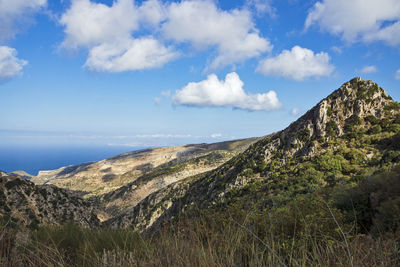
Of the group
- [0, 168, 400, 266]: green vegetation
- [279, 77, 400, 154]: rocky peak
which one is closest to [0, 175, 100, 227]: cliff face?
[0, 168, 400, 266]: green vegetation

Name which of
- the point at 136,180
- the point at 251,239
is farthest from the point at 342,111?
the point at 136,180

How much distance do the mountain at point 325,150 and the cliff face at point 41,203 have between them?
22.1ft

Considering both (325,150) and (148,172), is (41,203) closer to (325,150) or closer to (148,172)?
(325,150)

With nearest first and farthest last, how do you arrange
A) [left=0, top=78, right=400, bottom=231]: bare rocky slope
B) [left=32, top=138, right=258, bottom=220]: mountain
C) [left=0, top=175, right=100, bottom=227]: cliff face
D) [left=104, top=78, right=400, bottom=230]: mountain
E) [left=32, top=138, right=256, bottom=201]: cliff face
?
[left=0, top=175, right=100, bottom=227]: cliff face < [left=0, top=78, right=400, bottom=231]: bare rocky slope < [left=104, top=78, right=400, bottom=230]: mountain < [left=32, top=138, right=258, bottom=220]: mountain < [left=32, top=138, right=256, bottom=201]: cliff face

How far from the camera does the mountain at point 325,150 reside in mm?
24078

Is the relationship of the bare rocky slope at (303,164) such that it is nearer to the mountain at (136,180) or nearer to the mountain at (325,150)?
the mountain at (325,150)

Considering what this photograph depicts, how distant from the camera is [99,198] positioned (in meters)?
82.2

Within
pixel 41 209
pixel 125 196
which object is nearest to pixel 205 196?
pixel 41 209

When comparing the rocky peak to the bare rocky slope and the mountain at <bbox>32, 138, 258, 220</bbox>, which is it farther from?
the mountain at <bbox>32, 138, 258, 220</bbox>

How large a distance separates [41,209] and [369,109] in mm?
41811

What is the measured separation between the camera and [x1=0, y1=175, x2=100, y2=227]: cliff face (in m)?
19.9

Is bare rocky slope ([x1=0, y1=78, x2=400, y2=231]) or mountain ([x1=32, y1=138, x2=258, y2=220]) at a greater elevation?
bare rocky slope ([x1=0, y1=78, x2=400, y2=231])

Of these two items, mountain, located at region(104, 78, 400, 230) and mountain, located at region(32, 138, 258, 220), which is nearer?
mountain, located at region(104, 78, 400, 230)

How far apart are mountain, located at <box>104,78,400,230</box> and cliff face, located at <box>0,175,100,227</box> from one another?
22.1ft
